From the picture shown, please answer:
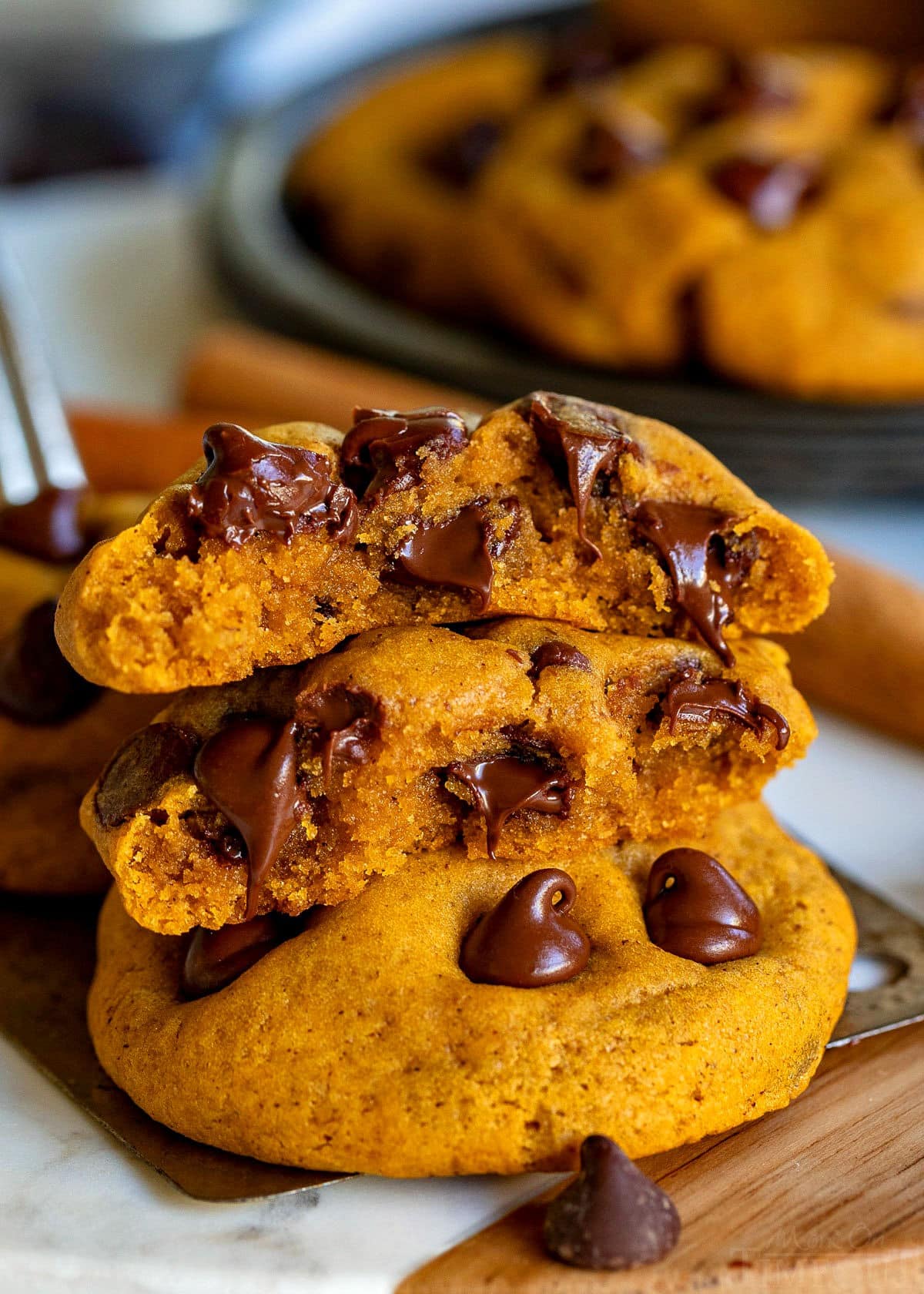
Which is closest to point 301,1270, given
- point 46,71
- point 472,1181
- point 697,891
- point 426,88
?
point 472,1181

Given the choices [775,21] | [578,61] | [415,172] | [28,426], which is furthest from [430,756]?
[775,21]

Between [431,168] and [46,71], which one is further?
[46,71]

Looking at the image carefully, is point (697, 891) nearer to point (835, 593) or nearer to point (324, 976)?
point (324, 976)

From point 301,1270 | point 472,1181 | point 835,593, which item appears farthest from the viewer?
point 835,593

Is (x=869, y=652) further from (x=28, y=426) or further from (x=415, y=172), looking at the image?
(x=415, y=172)

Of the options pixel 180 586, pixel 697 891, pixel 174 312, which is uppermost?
pixel 180 586

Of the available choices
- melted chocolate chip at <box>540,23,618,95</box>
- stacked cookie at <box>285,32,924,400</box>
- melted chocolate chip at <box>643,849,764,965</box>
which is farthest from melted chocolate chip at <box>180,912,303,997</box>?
melted chocolate chip at <box>540,23,618,95</box>

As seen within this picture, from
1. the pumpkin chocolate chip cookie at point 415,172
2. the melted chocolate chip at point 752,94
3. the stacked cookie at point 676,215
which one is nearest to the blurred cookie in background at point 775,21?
the stacked cookie at point 676,215

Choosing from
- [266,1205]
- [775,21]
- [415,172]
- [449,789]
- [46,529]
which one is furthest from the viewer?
[775,21]
